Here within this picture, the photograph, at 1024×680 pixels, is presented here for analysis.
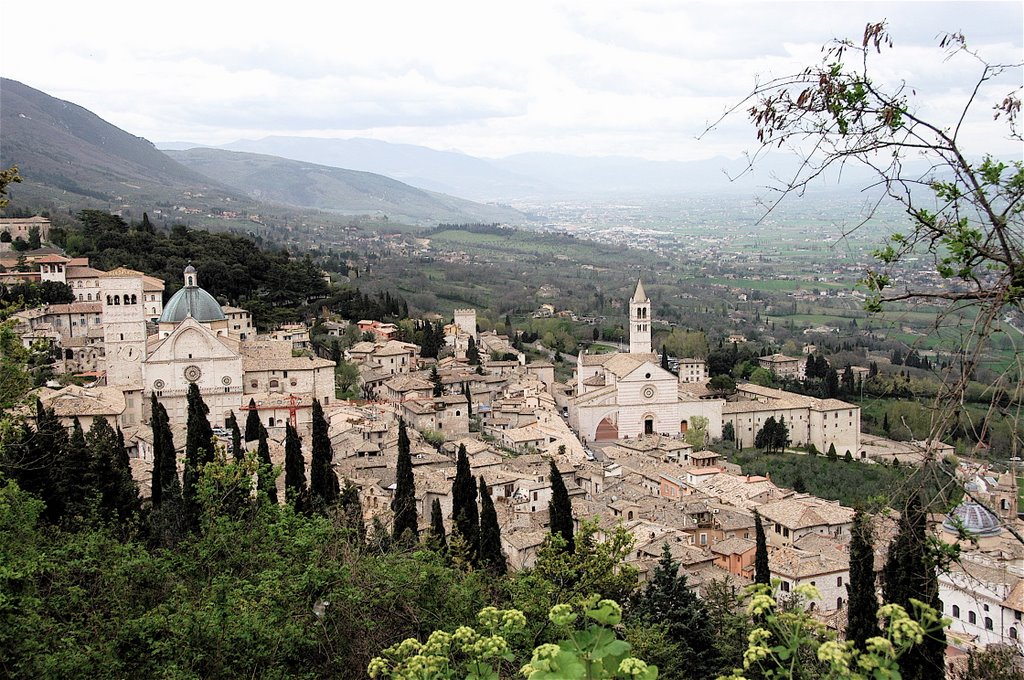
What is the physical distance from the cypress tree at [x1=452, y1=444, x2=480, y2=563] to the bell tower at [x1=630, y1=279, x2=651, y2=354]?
29300 millimetres

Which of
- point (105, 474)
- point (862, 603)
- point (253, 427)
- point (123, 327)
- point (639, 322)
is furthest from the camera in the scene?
point (639, 322)

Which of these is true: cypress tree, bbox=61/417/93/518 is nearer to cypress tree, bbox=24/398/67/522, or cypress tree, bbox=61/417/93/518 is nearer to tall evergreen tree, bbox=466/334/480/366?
cypress tree, bbox=24/398/67/522

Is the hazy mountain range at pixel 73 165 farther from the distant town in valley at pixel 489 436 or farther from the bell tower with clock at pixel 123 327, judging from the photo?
the bell tower with clock at pixel 123 327

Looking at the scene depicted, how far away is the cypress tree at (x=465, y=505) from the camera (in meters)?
19.6

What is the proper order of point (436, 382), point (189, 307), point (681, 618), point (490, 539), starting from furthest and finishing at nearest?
point (436, 382) < point (189, 307) < point (490, 539) < point (681, 618)

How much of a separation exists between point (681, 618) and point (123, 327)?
88.7ft

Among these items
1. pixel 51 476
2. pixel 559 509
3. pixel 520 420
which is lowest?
pixel 520 420

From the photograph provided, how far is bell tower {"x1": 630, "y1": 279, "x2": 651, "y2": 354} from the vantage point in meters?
50.0

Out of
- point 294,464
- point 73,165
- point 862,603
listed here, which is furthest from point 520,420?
point 73,165

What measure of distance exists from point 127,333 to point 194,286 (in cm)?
365

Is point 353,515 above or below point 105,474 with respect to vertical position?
below

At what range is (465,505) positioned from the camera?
21.0m

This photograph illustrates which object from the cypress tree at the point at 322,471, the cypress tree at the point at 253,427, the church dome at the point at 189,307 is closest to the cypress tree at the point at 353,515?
the cypress tree at the point at 322,471

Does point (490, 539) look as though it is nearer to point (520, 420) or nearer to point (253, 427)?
point (253, 427)
